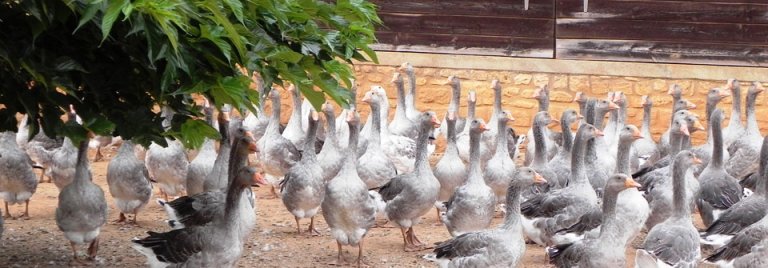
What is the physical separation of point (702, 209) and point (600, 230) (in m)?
2.57

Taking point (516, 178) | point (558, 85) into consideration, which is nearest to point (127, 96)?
point (516, 178)

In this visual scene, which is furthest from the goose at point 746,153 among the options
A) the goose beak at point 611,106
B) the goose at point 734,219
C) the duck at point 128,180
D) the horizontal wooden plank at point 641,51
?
the duck at point 128,180

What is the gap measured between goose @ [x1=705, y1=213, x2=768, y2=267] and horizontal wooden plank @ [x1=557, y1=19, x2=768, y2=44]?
25.7 ft

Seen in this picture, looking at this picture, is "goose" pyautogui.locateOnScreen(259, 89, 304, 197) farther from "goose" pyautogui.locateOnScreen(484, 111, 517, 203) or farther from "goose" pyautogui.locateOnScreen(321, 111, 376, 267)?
"goose" pyautogui.locateOnScreen(321, 111, 376, 267)

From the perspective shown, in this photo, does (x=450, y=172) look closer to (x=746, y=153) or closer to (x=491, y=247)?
(x=491, y=247)

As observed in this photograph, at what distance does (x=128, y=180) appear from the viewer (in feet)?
40.2

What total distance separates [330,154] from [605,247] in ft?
15.3

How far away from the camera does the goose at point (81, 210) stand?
10.7 m

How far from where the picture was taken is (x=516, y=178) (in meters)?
10.6

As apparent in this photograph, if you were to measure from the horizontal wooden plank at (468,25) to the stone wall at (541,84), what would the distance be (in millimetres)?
534

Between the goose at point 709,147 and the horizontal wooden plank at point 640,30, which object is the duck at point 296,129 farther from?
the goose at point 709,147

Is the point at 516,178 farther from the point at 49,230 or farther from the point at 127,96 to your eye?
the point at 49,230

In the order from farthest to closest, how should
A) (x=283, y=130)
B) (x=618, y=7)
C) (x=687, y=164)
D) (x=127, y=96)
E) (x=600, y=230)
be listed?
(x=618, y=7)
(x=283, y=130)
(x=687, y=164)
(x=600, y=230)
(x=127, y=96)

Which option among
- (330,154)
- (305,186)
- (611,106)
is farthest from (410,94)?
(305,186)
